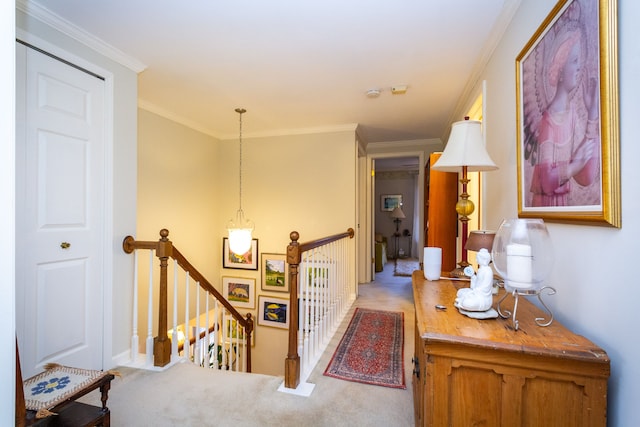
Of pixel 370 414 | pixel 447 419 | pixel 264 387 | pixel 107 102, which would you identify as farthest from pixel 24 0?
pixel 370 414

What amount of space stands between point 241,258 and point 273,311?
3.10 ft

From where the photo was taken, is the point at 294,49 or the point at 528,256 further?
the point at 294,49

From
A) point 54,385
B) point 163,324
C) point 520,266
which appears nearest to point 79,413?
point 54,385

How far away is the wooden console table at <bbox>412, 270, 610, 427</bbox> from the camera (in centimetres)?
76

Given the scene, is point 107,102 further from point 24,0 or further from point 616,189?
point 616,189

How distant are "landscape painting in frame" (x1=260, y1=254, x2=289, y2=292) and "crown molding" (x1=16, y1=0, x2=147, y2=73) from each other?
2.81 meters

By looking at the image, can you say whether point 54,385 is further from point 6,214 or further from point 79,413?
point 6,214

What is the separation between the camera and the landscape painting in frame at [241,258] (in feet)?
14.8

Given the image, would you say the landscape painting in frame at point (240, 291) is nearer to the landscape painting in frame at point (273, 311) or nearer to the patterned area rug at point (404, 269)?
the landscape painting in frame at point (273, 311)

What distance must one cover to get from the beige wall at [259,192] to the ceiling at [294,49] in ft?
2.25

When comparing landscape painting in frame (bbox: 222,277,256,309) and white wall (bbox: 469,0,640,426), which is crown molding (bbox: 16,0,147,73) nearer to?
white wall (bbox: 469,0,640,426)

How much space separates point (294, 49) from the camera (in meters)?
2.21

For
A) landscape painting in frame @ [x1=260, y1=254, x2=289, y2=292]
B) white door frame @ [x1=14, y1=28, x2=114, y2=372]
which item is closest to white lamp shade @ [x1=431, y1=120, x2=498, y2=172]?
white door frame @ [x1=14, y1=28, x2=114, y2=372]

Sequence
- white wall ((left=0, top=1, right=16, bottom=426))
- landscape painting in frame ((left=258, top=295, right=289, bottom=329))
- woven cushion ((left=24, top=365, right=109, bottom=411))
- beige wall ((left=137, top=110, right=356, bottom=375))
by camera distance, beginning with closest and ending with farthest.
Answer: white wall ((left=0, top=1, right=16, bottom=426))
woven cushion ((left=24, top=365, right=109, bottom=411))
beige wall ((left=137, top=110, right=356, bottom=375))
landscape painting in frame ((left=258, top=295, right=289, bottom=329))
